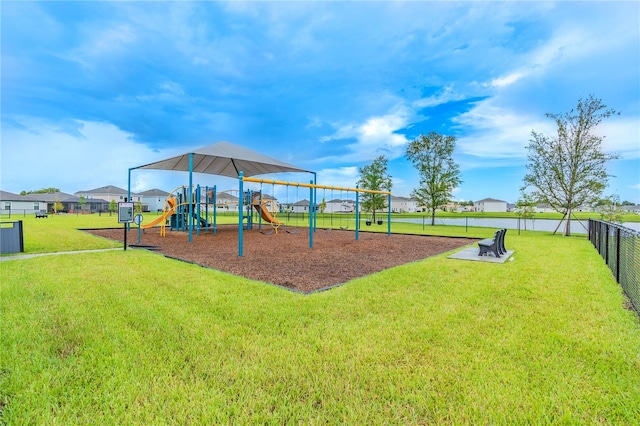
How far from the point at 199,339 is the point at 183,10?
36.5ft

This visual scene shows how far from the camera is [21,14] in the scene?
9062 millimetres

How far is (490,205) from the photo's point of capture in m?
91.2

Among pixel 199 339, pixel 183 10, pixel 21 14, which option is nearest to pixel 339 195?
pixel 183 10

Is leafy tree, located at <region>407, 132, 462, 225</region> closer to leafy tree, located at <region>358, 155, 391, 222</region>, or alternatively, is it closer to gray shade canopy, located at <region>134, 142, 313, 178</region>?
leafy tree, located at <region>358, 155, 391, 222</region>

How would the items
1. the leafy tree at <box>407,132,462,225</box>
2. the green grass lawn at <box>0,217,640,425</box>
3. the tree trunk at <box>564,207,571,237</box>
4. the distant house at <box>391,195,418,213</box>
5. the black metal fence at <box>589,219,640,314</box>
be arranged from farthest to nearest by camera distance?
1. the distant house at <box>391,195,418,213</box>
2. the leafy tree at <box>407,132,462,225</box>
3. the tree trunk at <box>564,207,571,237</box>
4. the black metal fence at <box>589,219,640,314</box>
5. the green grass lawn at <box>0,217,640,425</box>

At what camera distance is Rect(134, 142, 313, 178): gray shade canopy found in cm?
1197

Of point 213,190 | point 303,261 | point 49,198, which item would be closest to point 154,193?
point 49,198

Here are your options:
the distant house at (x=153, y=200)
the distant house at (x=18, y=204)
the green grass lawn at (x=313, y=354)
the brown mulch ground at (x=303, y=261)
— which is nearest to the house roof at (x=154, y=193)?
the distant house at (x=153, y=200)

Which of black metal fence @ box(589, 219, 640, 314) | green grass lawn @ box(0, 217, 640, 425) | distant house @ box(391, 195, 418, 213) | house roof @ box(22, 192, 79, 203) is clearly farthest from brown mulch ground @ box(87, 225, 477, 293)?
distant house @ box(391, 195, 418, 213)

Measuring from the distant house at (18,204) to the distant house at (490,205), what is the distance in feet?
332

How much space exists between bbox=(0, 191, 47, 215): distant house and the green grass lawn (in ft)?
192

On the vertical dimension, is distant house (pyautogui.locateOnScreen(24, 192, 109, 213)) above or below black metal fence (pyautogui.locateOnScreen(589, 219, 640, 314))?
above

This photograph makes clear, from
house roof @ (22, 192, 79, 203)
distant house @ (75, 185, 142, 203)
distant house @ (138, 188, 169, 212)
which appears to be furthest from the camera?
distant house @ (75, 185, 142, 203)

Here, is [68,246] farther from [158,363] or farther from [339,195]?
[339,195]
